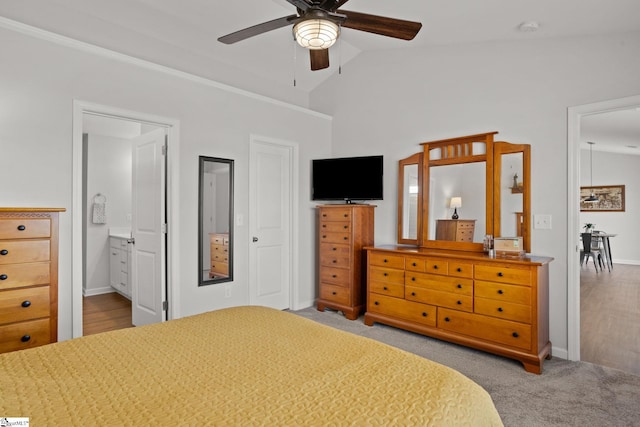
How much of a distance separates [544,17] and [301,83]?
285 centimetres

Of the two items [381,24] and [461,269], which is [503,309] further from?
[381,24]

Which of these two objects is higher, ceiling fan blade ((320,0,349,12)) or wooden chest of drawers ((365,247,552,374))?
ceiling fan blade ((320,0,349,12))

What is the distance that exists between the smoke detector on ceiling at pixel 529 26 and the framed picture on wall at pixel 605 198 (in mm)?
7827

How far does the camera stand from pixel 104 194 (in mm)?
5539

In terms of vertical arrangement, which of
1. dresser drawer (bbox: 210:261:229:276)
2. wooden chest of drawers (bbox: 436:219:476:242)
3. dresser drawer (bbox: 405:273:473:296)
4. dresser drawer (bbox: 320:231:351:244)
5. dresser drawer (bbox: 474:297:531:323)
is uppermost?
wooden chest of drawers (bbox: 436:219:476:242)

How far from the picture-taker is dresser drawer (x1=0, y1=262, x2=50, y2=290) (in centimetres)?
209

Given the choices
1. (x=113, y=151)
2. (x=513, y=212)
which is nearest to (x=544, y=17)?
(x=513, y=212)

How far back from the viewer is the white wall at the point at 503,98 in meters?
2.99

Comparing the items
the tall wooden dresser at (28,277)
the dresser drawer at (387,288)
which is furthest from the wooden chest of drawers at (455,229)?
the tall wooden dresser at (28,277)

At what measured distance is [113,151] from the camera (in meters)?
5.61

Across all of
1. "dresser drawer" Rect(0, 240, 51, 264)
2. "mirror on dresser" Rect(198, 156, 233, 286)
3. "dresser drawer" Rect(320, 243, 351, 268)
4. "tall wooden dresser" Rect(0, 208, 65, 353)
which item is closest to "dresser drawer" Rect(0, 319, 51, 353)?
"tall wooden dresser" Rect(0, 208, 65, 353)

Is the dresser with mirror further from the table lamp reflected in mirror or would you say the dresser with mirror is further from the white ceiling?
the white ceiling

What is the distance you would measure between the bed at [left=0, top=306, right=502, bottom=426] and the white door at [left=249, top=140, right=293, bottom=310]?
2.54 m

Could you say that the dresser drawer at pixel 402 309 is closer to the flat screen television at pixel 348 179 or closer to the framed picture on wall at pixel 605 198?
the flat screen television at pixel 348 179
